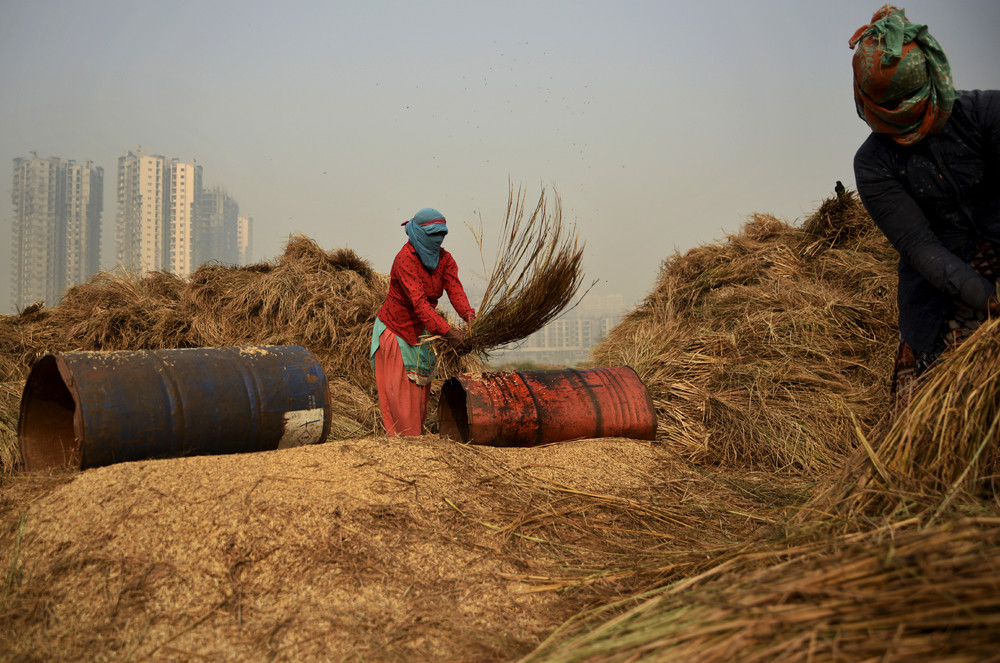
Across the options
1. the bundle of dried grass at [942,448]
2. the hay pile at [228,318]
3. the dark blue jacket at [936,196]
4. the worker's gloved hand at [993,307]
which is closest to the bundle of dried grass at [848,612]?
the bundle of dried grass at [942,448]

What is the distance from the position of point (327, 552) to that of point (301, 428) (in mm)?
1425

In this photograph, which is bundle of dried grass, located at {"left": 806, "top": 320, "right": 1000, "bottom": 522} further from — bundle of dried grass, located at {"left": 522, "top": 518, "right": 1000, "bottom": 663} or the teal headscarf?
the teal headscarf

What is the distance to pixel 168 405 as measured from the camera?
10.5 feet

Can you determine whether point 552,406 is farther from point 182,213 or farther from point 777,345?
point 182,213

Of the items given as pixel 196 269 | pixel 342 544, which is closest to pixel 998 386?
pixel 342 544

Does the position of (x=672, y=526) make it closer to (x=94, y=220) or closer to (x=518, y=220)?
(x=518, y=220)

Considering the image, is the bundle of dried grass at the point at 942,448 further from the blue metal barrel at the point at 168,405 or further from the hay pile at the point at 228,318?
the hay pile at the point at 228,318

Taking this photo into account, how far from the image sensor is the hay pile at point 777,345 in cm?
402

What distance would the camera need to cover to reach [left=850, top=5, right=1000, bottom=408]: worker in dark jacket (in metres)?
2.27

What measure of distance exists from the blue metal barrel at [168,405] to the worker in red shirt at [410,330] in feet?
1.77

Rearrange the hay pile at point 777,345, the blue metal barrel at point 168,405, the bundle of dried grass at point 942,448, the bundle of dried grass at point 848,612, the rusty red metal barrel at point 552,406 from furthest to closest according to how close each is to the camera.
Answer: the hay pile at point 777,345 → the rusty red metal barrel at point 552,406 → the blue metal barrel at point 168,405 → the bundle of dried grass at point 942,448 → the bundle of dried grass at point 848,612

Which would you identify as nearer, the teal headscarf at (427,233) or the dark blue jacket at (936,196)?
the dark blue jacket at (936,196)

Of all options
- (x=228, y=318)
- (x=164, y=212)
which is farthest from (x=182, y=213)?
(x=228, y=318)

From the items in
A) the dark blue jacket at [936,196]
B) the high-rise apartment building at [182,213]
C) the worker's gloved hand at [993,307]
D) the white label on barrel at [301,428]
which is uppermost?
the high-rise apartment building at [182,213]
